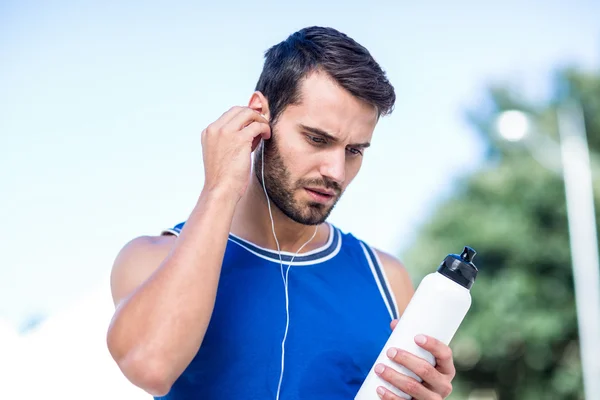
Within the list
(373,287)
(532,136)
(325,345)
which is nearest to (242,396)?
(325,345)

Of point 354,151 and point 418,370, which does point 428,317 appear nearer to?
point 418,370

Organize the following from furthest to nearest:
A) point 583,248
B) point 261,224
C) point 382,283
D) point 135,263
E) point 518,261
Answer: point 518,261
point 583,248
point 382,283
point 261,224
point 135,263

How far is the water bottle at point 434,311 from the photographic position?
2.14 metres

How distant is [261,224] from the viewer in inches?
109

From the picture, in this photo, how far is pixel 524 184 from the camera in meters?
17.0

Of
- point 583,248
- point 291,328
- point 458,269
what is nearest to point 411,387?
point 458,269

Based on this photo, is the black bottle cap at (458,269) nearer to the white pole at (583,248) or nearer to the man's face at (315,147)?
the man's face at (315,147)

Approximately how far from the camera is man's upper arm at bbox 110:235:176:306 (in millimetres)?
2408

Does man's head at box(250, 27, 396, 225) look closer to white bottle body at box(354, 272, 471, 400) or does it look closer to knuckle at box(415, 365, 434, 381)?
white bottle body at box(354, 272, 471, 400)

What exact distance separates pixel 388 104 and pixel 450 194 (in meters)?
15.5

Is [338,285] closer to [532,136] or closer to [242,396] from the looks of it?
[242,396]

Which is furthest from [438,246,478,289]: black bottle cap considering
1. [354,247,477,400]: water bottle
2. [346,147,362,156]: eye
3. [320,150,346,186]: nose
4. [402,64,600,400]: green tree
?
[402,64,600,400]: green tree

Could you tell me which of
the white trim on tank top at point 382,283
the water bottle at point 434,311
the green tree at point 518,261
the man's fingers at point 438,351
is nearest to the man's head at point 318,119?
the white trim on tank top at point 382,283

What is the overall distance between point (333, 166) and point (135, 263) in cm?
73
